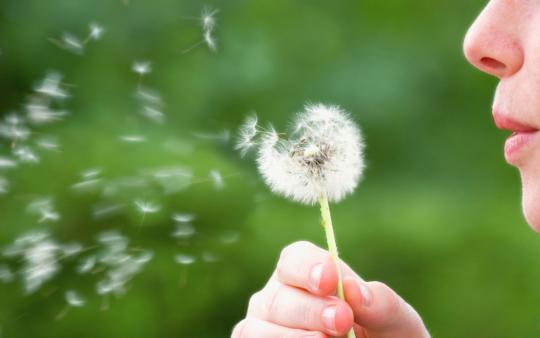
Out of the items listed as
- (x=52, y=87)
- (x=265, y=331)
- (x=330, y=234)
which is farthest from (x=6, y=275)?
(x=330, y=234)

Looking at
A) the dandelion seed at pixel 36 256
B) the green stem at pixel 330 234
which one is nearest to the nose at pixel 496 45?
the green stem at pixel 330 234

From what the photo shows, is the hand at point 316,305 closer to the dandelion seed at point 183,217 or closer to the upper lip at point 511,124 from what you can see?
the upper lip at point 511,124

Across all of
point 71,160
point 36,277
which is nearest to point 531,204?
point 36,277

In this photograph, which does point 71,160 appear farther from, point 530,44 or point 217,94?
point 530,44

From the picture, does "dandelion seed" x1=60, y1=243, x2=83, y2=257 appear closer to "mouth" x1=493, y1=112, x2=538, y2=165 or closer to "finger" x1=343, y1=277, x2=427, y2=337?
"finger" x1=343, y1=277, x2=427, y2=337

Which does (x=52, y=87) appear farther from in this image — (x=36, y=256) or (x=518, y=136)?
(x=518, y=136)
